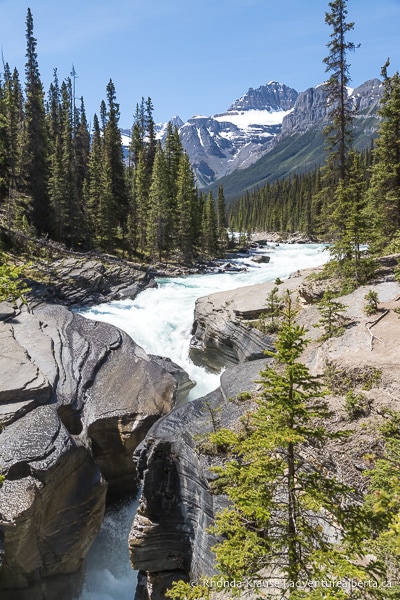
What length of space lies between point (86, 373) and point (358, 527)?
1251 centimetres

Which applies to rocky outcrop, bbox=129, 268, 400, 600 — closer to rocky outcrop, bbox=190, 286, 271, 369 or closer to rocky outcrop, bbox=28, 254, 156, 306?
rocky outcrop, bbox=190, 286, 271, 369

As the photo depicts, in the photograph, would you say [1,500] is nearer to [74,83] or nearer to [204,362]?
[204,362]

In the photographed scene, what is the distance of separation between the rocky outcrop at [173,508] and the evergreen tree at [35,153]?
37497 mm

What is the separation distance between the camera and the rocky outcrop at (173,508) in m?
9.11

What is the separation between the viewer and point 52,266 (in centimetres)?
3136

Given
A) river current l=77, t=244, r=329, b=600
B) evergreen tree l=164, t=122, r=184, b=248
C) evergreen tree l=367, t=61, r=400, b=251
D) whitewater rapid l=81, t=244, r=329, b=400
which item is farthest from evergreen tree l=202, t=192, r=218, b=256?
evergreen tree l=367, t=61, r=400, b=251

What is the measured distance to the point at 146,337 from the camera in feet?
73.9

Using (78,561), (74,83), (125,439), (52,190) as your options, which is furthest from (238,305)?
(74,83)

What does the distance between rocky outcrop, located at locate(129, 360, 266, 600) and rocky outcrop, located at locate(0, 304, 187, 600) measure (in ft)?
7.57

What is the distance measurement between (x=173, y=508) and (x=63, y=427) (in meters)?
4.54

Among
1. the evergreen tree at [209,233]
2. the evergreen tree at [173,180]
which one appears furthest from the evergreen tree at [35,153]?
the evergreen tree at [209,233]

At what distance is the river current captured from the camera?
38.4 ft

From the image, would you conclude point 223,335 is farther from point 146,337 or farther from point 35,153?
point 35,153

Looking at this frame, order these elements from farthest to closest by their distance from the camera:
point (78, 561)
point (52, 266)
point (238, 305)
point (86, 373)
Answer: point (52, 266) < point (238, 305) < point (86, 373) < point (78, 561)
